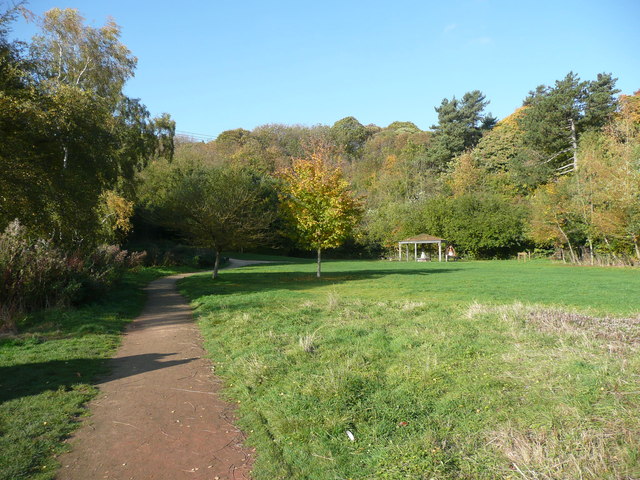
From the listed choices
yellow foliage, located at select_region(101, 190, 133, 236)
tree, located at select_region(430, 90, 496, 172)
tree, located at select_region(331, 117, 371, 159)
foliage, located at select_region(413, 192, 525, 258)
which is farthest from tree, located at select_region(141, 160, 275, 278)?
tree, located at select_region(331, 117, 371, 159)

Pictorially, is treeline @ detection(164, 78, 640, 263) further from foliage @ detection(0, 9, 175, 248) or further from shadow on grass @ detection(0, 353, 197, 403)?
shadow on grass @ detection(0, 353, 197, 403)

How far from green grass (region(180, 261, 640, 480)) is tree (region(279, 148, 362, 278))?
1192cm

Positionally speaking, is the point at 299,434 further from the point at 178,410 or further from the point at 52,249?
the point at 52,249

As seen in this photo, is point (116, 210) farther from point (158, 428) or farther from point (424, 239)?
point (424, 239)

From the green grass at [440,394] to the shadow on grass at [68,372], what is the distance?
1.07m

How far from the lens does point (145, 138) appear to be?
88.2 ft

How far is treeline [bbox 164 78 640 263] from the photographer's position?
31.6 m

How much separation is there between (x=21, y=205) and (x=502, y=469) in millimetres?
10761

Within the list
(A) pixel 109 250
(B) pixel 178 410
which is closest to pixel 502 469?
(B) pixel 178 410

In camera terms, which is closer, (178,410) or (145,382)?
(178,410)

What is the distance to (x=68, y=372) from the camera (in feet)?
19.0

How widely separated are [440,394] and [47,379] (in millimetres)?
5013

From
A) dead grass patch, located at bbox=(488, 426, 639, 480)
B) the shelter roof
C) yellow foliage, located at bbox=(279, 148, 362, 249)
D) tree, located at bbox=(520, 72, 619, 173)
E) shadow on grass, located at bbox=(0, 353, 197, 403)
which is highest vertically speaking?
tree, located at bbox=(520, 72, 619, 173)

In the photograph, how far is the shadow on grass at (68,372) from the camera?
5133mm
